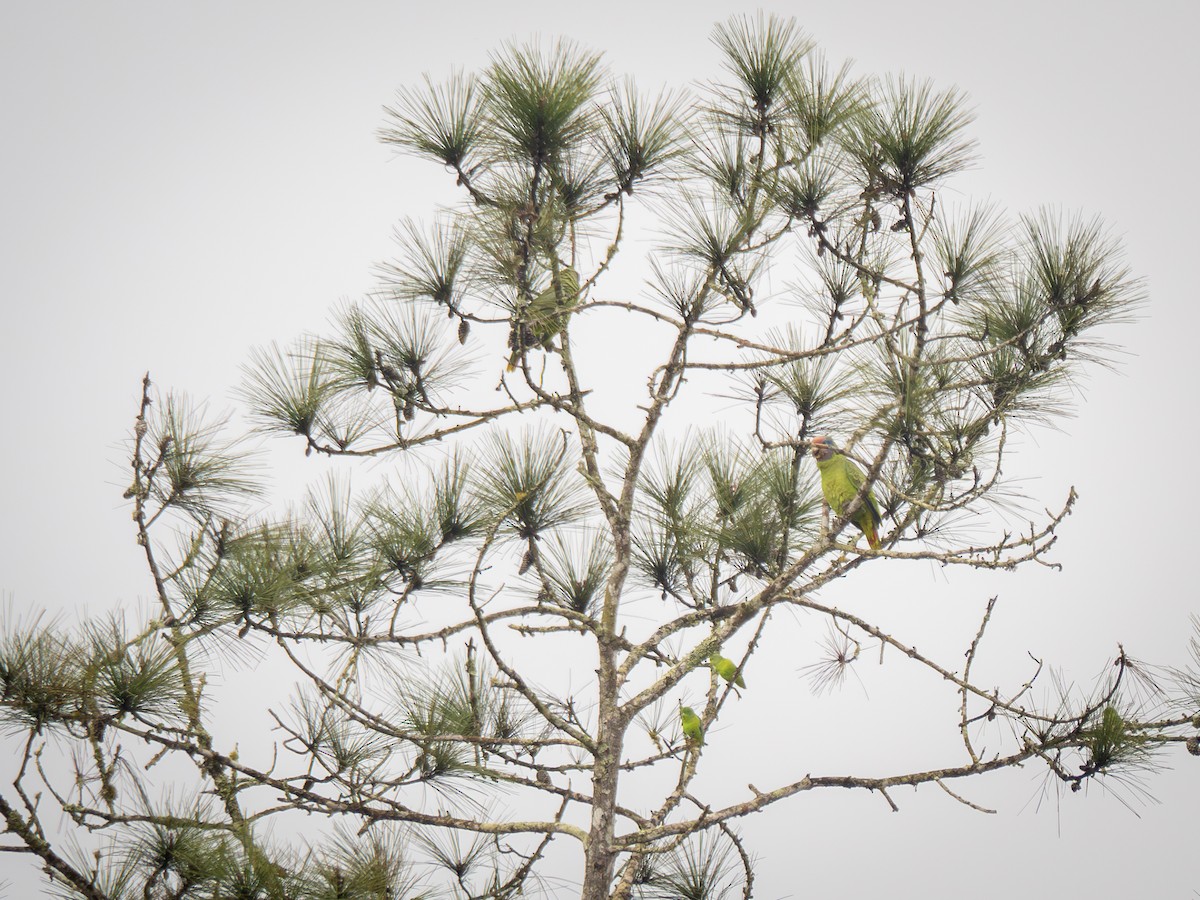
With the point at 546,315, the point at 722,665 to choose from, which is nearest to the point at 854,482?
the point at 722,665

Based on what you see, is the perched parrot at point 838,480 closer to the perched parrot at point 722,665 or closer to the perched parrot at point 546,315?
the perched parrot at point 722,665

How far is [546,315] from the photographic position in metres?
2.41

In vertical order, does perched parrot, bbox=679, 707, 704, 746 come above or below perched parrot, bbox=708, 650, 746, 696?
below

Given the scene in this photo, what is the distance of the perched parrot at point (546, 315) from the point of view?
2.42 meters

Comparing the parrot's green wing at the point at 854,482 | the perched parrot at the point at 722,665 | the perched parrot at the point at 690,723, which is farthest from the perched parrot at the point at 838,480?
the perched parrot at the point at 690,723

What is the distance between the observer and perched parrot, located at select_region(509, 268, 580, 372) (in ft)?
7.95

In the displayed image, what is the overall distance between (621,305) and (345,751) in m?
1.19

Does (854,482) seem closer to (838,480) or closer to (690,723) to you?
(838,480)

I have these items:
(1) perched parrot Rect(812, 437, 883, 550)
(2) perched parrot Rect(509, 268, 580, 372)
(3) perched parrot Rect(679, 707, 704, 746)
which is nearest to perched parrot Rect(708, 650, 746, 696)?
(3) perched parrot Rect(679, 707, 704, 746)

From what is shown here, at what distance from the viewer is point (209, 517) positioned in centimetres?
263

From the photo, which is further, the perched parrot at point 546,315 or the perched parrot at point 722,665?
the perched parrot at point 722,665

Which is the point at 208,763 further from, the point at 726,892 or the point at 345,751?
the point at 726,892

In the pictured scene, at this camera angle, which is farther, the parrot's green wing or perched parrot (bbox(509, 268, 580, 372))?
the parrot's green wing

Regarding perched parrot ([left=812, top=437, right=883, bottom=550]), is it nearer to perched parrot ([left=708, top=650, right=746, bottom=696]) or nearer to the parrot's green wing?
the parrot's green wing
